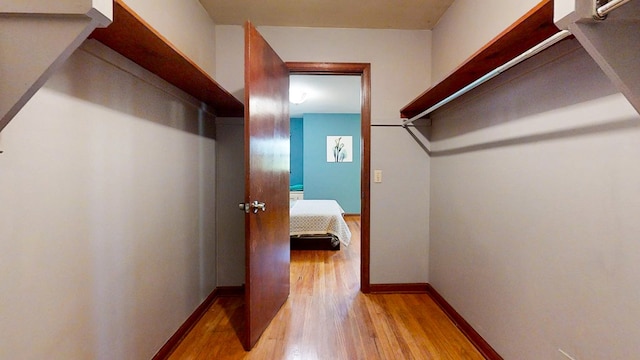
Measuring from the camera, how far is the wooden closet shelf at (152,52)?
946 millimetres

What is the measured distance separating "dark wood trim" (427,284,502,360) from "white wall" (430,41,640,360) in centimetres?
4

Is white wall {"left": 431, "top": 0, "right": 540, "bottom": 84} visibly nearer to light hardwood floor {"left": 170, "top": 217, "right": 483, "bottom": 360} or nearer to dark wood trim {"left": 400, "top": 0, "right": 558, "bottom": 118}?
dark wood trim {"left": 400, "top": 0, "right": 558, "bottom": 118}

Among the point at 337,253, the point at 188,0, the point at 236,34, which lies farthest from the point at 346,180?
the point at 188,0

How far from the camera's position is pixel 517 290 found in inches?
53.8

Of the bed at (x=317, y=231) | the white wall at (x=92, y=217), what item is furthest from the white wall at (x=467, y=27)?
the bed at (x=317, y=231)

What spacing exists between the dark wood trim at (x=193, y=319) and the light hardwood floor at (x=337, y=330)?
0.12ft

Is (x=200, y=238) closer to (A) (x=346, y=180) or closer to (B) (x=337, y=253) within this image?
(B) (x=337, y=253)

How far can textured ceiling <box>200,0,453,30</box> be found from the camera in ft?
6.65

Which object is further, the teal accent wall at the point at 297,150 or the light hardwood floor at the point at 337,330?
the teal accent wall at the point at 297,150

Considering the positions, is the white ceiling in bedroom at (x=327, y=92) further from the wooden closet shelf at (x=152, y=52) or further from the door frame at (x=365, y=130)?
the wooden closet shelf at (x=152, y=52)

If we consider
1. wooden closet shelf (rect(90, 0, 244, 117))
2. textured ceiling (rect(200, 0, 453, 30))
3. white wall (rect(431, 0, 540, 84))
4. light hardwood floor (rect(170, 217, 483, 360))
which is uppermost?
textured ceiling (rect(200, 0, 453, 30))

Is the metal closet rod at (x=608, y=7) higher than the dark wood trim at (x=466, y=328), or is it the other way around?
the metal closet rod at (x=608, y=7)

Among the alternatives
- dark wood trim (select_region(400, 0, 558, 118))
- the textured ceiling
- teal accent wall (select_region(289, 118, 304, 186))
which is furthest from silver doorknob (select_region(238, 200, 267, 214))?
teal accent wall (select_region(289, 118, 304, 186))

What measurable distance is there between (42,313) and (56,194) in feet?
1.25
